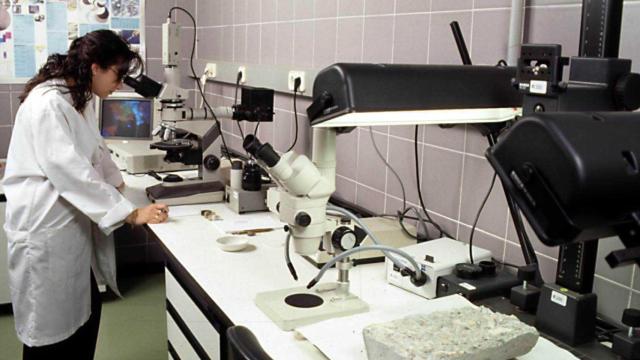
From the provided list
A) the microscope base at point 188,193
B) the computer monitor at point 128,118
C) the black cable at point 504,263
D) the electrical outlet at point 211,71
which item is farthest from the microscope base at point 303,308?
the electrical outlet at point 211,71

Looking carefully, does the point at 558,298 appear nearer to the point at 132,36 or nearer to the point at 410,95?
the point at 410,95

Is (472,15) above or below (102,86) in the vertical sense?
above

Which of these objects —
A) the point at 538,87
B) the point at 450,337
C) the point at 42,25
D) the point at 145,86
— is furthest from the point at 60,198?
the point at 42,25

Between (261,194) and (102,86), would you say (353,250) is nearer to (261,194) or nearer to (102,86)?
(261,194)

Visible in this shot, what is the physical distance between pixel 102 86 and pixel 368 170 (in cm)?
103

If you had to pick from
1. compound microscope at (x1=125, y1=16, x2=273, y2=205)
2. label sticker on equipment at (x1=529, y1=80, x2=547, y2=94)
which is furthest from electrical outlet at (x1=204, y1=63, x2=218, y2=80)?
label sticker on equipment at (x1=529, y1=80, x2=547, y2=94)

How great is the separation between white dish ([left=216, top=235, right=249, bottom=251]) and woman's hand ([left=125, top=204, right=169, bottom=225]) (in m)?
Result: 0.32

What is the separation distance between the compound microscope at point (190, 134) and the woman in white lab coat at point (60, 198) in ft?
0.68

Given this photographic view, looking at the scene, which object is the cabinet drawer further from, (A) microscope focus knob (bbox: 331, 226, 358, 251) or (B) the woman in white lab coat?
(A) microscope focus knob (bbox: 331, 226, 358, 251)

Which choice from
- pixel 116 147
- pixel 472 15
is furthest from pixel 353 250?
pixel 116 147

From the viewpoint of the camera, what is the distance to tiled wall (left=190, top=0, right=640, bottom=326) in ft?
5.07

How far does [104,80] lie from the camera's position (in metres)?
2.21

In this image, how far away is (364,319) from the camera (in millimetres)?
1354

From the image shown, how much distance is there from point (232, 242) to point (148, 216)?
0.40m
